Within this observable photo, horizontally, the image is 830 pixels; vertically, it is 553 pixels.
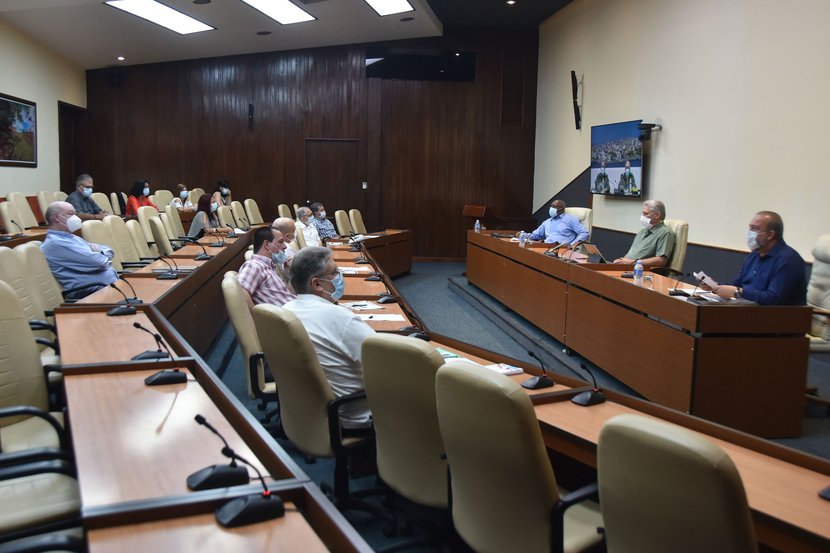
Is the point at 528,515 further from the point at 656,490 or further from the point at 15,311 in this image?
the point at 15,311

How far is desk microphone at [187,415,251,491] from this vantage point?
147cm

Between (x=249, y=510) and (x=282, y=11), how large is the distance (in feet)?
31.2

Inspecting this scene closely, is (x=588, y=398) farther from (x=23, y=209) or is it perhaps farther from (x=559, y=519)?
(x=23, y=209)

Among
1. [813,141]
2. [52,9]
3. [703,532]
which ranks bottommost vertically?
[703,532]

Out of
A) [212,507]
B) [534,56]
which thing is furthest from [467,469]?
[534,56]

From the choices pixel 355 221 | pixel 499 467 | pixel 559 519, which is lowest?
pixel 559 519

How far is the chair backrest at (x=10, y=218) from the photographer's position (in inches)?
281

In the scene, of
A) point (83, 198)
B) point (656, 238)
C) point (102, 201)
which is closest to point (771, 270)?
point (656, 238)

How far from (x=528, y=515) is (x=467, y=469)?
0.23 m

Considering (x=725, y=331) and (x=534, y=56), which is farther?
(x=534, y=56)

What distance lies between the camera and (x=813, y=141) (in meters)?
5.61

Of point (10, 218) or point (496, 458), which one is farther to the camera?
point (10, 218)

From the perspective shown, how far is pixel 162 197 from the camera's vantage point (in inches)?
463

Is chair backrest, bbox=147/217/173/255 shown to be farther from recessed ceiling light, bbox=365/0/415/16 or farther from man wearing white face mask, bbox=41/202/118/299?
recessed ceiling light, bbox=365/0/415/16
